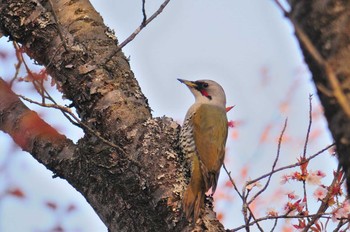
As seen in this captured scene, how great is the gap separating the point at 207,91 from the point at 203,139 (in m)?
1.15

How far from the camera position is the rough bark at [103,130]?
4.17 m

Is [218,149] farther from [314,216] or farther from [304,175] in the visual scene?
[314,216]

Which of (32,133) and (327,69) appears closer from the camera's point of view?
(327,69)

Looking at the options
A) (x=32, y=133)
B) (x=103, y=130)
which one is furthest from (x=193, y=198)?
(x=32, y=133)

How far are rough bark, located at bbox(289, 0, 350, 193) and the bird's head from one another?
5.44 metres

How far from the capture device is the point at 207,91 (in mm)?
7289

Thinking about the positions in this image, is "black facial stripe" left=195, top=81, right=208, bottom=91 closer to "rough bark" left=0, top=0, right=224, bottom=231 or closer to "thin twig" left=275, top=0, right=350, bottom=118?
"rough bark" left=0, top=0, right=224, bottom=231

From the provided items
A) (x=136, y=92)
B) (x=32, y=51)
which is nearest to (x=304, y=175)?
(x=136, y=92)

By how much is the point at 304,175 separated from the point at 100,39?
2.19 meters

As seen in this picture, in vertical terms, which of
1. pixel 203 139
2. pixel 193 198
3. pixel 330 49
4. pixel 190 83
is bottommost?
pixel 330 49

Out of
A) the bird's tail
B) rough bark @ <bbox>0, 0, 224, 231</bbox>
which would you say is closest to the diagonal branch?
rough bark @ <bbox>0, 0, 224, 231</bbox>

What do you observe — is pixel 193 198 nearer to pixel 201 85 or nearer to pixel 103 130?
pixel 103 130

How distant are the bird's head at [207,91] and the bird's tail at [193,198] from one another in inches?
94.1

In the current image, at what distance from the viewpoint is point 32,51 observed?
189 inches
